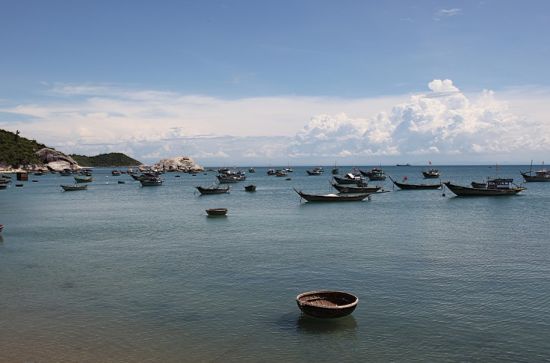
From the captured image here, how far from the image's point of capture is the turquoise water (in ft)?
54.3

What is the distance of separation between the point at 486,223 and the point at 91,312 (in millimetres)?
39211

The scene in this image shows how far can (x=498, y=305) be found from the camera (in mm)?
20641

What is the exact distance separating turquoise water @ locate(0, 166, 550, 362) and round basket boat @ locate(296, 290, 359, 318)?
0.50 meters

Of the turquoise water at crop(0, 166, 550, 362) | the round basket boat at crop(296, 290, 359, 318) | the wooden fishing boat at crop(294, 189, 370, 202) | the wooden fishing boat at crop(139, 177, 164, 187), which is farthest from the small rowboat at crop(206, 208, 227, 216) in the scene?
the wooden fishing boat at crop(139, 177, 164, 187)

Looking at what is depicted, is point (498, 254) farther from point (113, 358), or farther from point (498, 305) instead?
point (113, 358)

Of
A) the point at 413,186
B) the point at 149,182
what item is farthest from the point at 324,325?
the point at 149,182

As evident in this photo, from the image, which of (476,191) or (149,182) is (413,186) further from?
(149,182)

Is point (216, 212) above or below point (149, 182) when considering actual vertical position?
below

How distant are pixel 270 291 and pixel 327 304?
4034 mm

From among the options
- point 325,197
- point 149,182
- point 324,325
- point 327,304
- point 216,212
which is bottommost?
point 324,325

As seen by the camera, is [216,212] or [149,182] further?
[149,182]

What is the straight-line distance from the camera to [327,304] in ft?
64.4

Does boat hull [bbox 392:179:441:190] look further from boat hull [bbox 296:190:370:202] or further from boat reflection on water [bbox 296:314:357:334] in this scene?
boat reflection on water [bbox 296:314:357:334]

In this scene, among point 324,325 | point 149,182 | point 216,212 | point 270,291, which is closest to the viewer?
point 324,325
